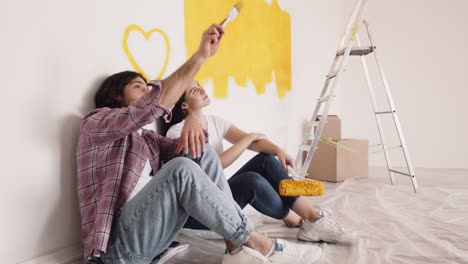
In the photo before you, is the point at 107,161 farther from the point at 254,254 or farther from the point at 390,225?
the point at 390,225

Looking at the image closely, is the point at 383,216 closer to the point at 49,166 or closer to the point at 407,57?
the point at 49,166

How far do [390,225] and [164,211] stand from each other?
115cm

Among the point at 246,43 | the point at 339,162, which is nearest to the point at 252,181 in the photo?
the point at 246,43

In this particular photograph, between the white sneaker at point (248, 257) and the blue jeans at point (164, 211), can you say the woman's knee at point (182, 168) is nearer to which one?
the blue jeans at point (164, 211)

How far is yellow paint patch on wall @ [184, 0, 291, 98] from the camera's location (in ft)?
5.87

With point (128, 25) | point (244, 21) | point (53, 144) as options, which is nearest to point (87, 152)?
point (53, 144)

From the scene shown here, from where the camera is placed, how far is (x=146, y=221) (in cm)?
97

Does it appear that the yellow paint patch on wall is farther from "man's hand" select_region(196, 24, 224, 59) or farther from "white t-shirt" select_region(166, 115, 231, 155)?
→ "man's hand" select_region(196, 24, 224, 59)

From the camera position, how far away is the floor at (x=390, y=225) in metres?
1.31

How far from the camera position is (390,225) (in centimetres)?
170

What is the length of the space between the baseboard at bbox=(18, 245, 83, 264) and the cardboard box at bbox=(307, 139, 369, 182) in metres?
2.33

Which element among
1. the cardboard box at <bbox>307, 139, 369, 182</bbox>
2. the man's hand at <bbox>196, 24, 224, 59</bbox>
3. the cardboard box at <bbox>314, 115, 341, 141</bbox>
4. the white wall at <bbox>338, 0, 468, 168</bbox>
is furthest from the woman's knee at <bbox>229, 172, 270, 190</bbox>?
the white wall at <bbox>338, 0, 468, 168</bbox>

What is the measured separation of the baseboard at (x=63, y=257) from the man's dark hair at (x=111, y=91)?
44 cm

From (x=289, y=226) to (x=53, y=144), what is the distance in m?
1.04
